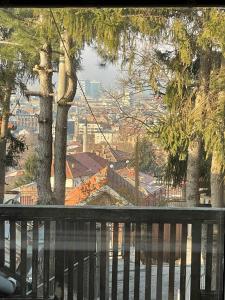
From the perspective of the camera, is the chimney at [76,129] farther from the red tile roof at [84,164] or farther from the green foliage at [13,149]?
the green foliage at [13,149]

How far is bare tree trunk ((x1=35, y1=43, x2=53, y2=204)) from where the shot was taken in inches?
74.1

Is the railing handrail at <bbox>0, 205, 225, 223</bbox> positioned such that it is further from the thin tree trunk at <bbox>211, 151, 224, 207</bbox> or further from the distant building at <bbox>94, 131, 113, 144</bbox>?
the distant building at <bbox>94, 131, 113, 144</bbox>

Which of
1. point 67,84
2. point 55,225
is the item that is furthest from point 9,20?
point 55,225

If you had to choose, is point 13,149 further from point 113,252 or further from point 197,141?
point 197,141

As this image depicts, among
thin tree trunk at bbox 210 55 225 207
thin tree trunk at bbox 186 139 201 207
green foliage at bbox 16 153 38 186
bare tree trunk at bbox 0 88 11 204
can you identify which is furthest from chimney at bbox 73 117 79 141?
thin tree trunk at bbox 210 55 225 207

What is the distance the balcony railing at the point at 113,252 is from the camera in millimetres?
1955

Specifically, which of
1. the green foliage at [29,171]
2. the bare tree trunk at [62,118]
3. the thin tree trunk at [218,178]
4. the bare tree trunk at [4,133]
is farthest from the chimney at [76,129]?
the thin tree trunk at [218,178]

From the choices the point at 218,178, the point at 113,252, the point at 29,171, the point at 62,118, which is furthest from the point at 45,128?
the point at 218,178

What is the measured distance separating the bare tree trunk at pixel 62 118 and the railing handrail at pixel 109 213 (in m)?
0.06

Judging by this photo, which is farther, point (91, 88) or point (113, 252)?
point (113, 252)

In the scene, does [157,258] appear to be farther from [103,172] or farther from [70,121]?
[70,121]

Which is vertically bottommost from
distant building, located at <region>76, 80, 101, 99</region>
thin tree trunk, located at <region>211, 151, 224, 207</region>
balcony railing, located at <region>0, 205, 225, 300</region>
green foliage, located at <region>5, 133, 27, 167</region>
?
balcony railing, located at <region>0, 205, 225, 300</region>

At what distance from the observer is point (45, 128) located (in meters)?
1.91

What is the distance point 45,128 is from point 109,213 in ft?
1.53
